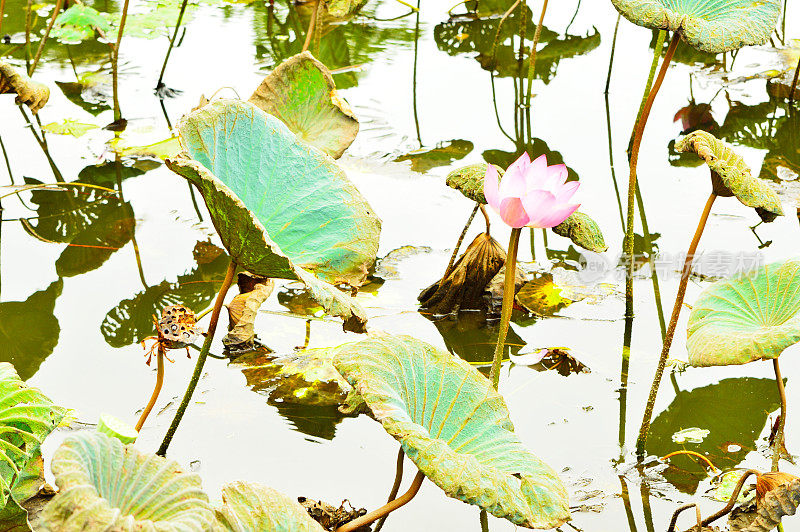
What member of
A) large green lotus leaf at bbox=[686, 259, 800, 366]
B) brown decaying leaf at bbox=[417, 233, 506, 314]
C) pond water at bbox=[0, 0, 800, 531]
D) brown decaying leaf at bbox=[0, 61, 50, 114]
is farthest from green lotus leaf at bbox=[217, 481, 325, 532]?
brown decaying leaf at bbox=[0, 61, 50, 114]

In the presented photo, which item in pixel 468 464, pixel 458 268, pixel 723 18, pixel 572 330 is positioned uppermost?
pixel 723 18

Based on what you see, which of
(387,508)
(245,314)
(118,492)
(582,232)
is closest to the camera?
(118,492)

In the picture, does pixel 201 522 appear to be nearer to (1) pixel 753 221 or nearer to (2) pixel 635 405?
(2) pixel 635 405

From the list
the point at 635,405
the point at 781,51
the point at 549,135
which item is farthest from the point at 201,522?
the point at 781,51

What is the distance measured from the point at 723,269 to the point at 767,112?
3.85 ft

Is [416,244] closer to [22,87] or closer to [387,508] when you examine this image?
[22,87]

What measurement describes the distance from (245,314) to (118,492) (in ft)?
2.79

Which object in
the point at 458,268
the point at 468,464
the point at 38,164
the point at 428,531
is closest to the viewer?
the point at 468,464

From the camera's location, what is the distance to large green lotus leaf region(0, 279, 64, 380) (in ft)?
5.39

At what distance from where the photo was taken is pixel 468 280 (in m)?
1.83

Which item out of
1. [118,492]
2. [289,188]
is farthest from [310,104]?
[118,492]

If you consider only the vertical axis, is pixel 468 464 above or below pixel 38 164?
above

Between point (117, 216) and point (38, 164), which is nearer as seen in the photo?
point (117, 216)

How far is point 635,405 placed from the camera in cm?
161
